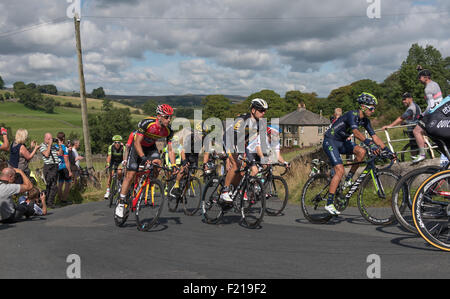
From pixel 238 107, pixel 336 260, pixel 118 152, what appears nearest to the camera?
pixel 336 260

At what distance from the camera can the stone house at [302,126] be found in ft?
356

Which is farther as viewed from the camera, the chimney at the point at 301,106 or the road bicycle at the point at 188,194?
the chimney at the point at 301,106

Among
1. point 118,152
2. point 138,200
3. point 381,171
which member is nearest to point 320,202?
point 381,171

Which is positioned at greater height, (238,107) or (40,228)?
(238,107)

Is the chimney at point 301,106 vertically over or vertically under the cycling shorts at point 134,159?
over

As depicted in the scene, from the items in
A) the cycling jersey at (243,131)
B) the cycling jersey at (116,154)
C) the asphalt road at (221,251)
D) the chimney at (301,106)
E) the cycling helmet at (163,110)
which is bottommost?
the asphalt road at (221,251)

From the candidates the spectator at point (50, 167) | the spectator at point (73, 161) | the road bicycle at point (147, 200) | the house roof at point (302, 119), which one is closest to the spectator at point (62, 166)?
the spectator at point (50, 167)

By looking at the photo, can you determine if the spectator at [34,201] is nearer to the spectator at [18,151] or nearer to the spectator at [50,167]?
the spectator at [18,151]

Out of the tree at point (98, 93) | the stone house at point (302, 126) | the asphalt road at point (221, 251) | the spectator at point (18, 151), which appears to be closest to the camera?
the asphalt road at point (221, 251)

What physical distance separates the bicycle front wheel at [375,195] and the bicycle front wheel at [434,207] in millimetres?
1623

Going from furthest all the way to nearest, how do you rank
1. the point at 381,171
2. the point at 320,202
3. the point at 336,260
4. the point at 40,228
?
the point at 40,228
the point at 320,202
the point at 381,171
the point at 336,260
